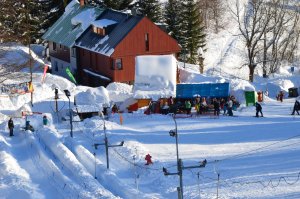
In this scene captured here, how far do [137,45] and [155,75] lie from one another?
739 cm

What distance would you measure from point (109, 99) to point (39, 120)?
7509 millimetres

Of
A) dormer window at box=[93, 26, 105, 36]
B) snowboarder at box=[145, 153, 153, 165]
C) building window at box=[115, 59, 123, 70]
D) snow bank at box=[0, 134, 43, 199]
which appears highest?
dormer window at box=[93, 26, 105, 36]

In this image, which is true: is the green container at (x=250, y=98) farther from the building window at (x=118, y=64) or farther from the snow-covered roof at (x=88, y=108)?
the building window at (x=118, y=64)

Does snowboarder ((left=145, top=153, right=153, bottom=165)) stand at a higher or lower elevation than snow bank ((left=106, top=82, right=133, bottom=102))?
lower

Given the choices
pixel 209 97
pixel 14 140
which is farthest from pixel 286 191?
pixel 209 97

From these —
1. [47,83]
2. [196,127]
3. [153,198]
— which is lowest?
Result: [153,198]

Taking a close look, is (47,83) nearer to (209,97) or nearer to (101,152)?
(209,97)

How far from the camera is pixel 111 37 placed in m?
49.9

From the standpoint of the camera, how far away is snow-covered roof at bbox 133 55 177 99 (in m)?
42.3

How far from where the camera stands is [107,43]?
49.8m

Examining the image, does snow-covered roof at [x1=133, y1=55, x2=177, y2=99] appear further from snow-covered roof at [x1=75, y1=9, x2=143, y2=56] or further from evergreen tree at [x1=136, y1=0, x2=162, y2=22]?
evergreen tree at [x1=136, y1=0, x2=162, y2=22]

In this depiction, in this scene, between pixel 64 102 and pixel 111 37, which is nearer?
pixel 64 102

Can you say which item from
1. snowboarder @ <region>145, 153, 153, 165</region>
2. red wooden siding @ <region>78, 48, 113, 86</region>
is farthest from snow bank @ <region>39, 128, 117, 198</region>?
red wooden siding @ <region>78, 48, 113, 86</region>

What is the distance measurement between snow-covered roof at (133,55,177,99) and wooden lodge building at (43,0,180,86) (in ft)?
18.3
